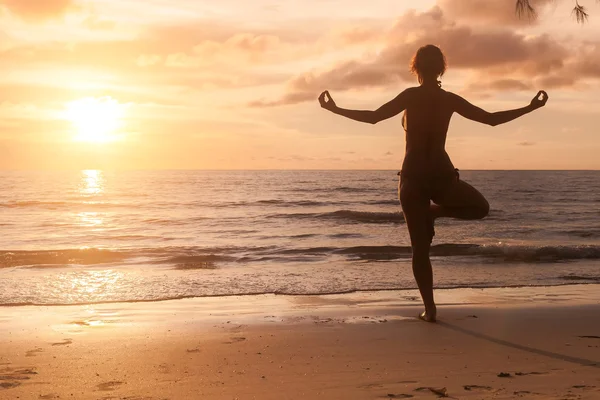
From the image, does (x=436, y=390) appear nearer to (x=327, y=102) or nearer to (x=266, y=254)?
(x=327, y=102)

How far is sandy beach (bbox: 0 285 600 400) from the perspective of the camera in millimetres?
3861

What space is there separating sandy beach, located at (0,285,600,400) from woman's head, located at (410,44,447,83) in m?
2.14

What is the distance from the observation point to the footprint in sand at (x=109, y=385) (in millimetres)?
3940

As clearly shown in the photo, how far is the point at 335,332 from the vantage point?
569cm

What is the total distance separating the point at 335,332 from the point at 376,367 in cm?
132

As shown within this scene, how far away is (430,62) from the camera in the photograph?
216 inches

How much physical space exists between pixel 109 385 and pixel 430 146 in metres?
3.05

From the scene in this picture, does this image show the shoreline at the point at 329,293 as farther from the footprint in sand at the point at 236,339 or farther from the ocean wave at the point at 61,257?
the ocean wave at the point at 61,257


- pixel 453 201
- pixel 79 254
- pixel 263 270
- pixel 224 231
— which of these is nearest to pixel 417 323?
pixel 453 201

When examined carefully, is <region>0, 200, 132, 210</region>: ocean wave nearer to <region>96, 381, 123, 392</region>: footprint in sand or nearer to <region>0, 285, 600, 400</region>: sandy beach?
<region>0, 285, 600, 400</region>: sandy beach

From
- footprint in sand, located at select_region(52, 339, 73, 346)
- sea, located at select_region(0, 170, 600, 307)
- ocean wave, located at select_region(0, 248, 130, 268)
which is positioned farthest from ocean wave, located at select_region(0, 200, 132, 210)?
footprint in sand, located at select_region(52, 339, 73, 346)

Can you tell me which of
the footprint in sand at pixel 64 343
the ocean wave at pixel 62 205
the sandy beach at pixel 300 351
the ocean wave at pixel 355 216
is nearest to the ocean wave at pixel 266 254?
the sandy beach at pixel 300 351

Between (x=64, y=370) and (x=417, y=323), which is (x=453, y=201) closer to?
(x=417, y=323)

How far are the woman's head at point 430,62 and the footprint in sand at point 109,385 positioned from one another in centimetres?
334
